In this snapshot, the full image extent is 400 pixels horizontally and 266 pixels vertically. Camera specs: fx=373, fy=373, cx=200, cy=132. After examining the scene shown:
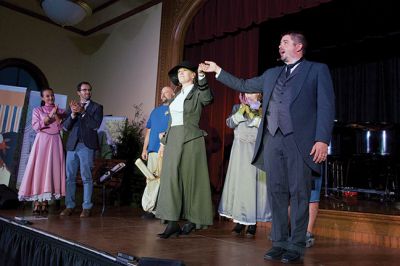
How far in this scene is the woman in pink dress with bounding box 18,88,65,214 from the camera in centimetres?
382

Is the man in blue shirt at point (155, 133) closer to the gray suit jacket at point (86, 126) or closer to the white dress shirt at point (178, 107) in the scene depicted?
the gray suit jacket at point (86, 126)

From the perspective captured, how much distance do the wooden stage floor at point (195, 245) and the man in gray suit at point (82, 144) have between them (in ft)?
1.08

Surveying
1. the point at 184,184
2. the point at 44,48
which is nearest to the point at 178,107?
the point at 184,184

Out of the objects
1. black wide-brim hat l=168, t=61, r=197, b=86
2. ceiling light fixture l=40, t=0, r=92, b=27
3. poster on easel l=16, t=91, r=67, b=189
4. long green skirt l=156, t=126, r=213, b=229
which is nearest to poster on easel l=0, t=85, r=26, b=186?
poster on easel l=16, t=91, r=67, b=189

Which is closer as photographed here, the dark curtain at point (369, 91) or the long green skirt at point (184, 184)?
the long green skirt at point (184, 184)

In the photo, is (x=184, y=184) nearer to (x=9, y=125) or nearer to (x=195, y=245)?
(x=195, y=245)

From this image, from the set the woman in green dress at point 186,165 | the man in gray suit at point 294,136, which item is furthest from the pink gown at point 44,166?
the man in gray suit at point 294,136

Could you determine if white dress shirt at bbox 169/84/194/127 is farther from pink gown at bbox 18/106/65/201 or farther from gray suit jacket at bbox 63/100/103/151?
pink gown at bbox 18/106/65/201

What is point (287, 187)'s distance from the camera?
2186mm

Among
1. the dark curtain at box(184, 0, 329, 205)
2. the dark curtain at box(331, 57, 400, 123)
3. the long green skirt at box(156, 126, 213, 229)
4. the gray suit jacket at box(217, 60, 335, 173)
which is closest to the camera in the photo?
the gray suit jacket at box(217, 60, 335, 173)

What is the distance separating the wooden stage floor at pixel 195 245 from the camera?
2219 millimetres

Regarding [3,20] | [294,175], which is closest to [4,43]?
[3,20]

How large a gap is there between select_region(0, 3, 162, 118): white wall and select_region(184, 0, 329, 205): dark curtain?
102 cm

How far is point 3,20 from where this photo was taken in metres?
6.57
